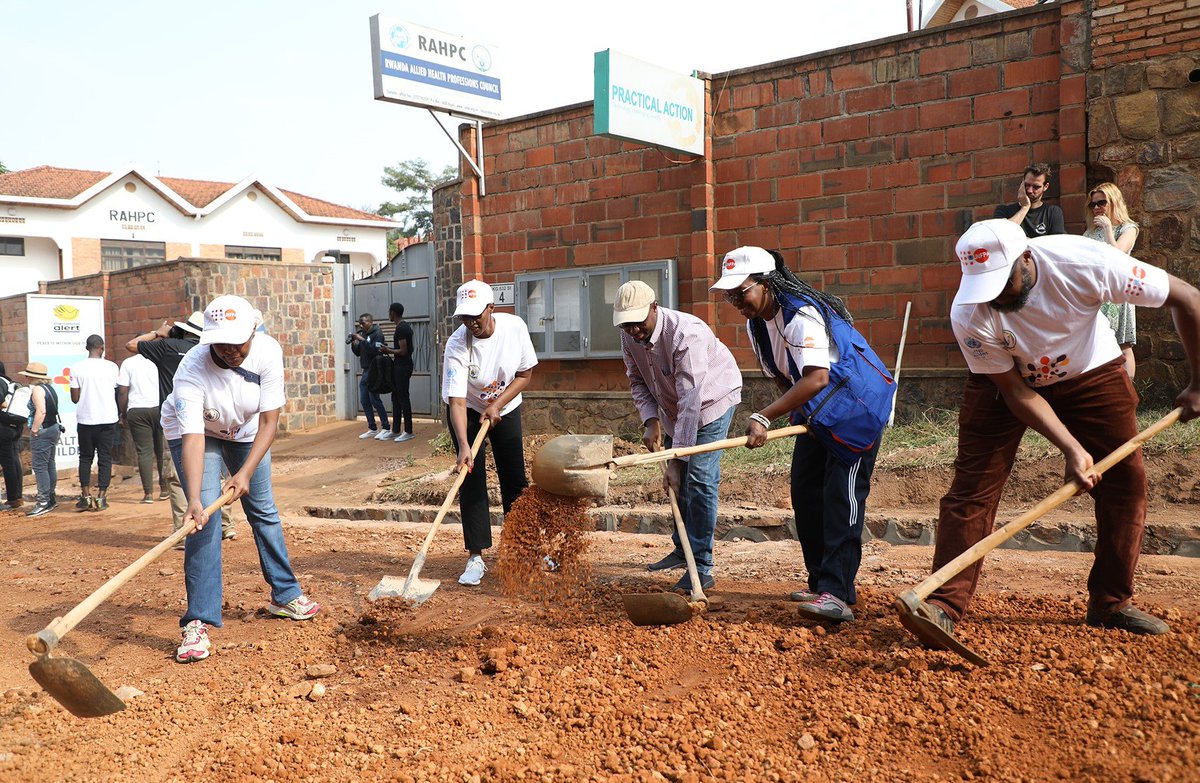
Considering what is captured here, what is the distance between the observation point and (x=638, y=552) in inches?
252

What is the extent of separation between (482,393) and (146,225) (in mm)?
30991

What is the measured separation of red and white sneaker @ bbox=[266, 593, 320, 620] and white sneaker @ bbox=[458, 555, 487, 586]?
34.6 inches

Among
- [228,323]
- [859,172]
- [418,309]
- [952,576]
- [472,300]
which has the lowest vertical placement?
[952,576]

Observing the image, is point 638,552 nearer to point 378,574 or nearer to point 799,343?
point 378,574

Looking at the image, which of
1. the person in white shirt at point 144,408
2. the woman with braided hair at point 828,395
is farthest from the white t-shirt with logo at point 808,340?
the person in white shirt at point 144,408

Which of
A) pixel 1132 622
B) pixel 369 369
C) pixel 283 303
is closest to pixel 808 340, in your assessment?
pixel 1132 622

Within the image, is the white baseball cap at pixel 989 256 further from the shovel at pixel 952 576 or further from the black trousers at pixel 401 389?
the black trousers at pixel 401 389

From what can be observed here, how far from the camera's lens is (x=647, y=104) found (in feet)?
29.7

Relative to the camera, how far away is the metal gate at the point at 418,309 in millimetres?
14742

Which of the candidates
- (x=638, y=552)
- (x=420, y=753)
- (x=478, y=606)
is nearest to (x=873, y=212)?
(x=638, y=552)

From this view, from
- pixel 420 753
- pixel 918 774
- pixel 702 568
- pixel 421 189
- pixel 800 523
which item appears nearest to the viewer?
pixel 918 774

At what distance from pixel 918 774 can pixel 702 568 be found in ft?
7.36

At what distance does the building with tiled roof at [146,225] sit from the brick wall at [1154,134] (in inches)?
1031

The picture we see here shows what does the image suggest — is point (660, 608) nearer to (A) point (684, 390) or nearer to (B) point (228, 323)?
(A) point (684, 390)
